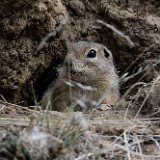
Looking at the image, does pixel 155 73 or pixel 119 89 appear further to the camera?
pixel 119 89

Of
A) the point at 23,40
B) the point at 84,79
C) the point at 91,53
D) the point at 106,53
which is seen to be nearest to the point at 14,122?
the point at 23,40

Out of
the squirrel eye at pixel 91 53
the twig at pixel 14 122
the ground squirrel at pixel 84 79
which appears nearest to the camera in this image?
the twig at pixel 14 122

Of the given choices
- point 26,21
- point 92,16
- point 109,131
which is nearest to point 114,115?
point 109,131

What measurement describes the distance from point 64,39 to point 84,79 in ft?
1.79

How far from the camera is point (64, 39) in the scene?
5570 millimetres

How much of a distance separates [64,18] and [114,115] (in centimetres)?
134

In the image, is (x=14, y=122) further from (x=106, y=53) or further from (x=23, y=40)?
(x=106, y=53)

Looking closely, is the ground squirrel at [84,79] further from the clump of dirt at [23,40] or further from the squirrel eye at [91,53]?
the clump of dirt at [23,40]

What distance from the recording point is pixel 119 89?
237 inches

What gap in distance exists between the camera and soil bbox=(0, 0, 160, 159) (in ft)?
15.5

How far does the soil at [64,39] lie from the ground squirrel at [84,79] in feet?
0.66

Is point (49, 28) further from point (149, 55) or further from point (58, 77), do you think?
point (149, 55)

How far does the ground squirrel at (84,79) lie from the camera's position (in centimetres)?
530

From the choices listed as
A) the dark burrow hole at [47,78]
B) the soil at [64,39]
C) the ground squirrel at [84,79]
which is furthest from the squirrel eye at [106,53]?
the dark burrow hole at [47,78]
